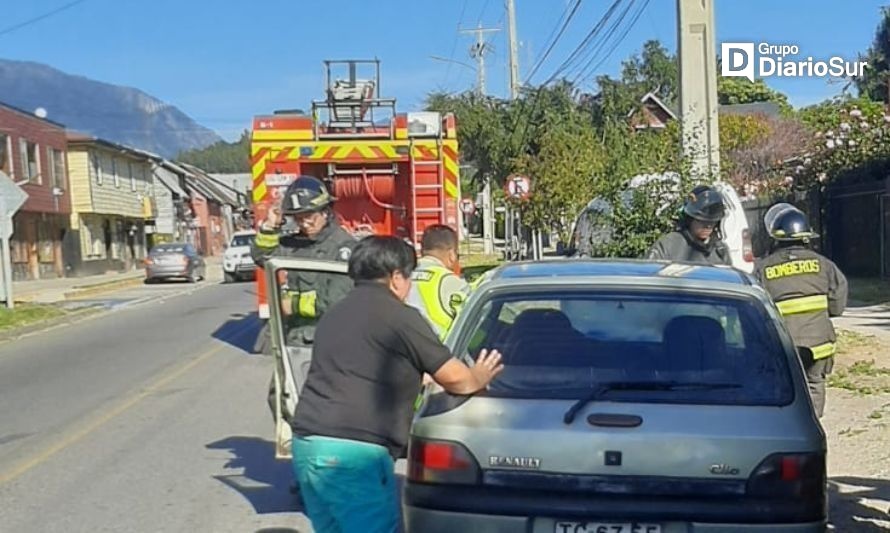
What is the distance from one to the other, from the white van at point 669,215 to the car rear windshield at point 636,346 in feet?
19.1

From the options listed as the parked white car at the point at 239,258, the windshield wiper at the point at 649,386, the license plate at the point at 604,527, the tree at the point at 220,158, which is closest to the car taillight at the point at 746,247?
the windshield wiper at the point at 649,386

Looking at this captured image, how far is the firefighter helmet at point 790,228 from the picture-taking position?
6047 millimetres

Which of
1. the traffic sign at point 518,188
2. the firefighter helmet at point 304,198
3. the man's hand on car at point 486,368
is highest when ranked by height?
the traffic sign at point 518,188

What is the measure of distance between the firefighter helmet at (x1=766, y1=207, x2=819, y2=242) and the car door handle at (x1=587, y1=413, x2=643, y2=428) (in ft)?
9.10

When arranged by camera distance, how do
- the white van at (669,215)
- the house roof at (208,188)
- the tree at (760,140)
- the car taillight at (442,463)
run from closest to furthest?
the car taillight at (442,463) → the white van at (669,215) → the tree at (760,140) → the house roof at (208,188)

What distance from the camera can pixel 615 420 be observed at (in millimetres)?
3697

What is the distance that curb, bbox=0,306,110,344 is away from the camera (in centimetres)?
1912

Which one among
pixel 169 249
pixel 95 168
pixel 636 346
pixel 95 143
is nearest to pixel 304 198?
pixel 636 346

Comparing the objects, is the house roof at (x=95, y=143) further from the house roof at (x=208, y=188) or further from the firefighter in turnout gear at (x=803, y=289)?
the firefighter in turnout gear at (x=803, y=289)

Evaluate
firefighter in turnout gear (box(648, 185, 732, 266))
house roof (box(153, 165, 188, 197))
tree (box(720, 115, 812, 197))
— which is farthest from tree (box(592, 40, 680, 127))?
house roof (box(153, 165, 188, 197))

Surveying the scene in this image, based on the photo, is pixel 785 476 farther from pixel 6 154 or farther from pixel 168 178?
pixel 168 178

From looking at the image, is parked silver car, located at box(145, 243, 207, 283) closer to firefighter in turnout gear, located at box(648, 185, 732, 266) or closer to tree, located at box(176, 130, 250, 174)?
firefighter in turnout gear, located at box(648, 185, 732, 266)

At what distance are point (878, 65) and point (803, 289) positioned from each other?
66.9 m

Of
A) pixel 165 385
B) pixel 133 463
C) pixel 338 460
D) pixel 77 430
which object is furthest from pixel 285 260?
pixel 165 385
